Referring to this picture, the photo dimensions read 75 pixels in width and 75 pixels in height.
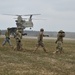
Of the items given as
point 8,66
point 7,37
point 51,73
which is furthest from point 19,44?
point 51,73

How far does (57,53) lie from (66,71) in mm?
9336

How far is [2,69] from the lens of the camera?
14.3 m

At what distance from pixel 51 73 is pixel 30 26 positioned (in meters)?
66.8

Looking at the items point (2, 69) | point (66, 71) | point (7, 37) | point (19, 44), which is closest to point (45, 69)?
point (66, 71)

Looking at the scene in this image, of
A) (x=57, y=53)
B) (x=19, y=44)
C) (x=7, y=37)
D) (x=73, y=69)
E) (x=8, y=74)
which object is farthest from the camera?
(x=7, y=37)

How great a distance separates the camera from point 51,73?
44.5 ft

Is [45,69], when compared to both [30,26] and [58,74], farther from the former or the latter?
[30,26]

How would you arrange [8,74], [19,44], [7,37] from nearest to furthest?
[8,74]
[19,44]
[7,37]

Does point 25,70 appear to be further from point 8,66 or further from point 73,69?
point 73,69

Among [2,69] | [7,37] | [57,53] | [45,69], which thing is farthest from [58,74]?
[7,37]

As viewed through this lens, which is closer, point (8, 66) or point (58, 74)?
point (58, 74)

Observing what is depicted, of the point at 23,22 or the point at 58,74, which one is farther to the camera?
the point at 23,22

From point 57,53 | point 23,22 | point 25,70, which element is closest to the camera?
point 25,70

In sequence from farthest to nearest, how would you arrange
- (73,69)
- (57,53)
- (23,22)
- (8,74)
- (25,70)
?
(23,22)
(57,53)
(73,69)
(25,70)
(8,74)
